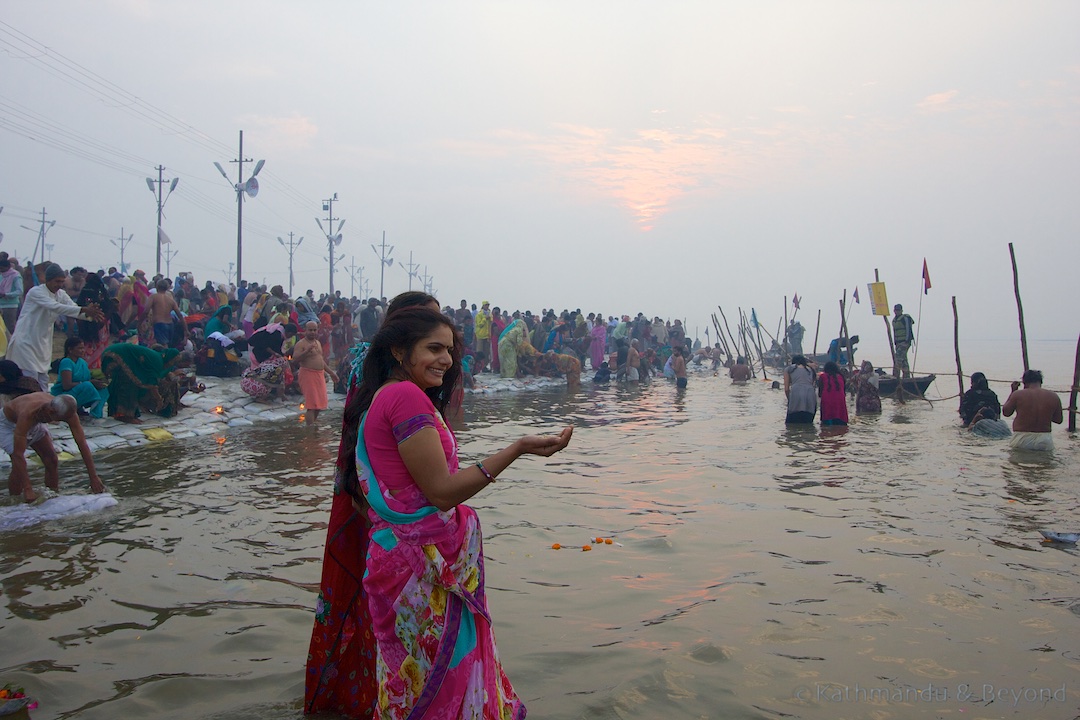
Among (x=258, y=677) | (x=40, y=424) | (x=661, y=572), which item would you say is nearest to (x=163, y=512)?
(x=40, y=424)

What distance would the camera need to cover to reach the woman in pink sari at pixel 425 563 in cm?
226

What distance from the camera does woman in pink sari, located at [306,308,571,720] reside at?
7.41 feet

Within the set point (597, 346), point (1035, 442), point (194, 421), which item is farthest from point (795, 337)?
point (194, 421)

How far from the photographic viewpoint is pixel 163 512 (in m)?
6.82

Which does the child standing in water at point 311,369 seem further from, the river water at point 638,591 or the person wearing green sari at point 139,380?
the river water at point 638,591

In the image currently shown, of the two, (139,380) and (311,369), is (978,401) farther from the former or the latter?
(139,380)

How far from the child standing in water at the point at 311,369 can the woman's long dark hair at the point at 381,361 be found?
9.65 m

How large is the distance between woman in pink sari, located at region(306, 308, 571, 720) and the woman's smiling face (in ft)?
0.28

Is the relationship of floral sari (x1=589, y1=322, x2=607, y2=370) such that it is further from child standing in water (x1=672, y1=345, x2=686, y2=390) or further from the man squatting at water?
the man squatting at water

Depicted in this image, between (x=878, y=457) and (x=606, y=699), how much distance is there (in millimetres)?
8213

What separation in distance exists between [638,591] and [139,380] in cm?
923

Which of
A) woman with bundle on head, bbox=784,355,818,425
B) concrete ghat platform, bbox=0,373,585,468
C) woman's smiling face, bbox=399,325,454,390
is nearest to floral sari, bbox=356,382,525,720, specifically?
woman's smiling face, bbox=399,325,454,390

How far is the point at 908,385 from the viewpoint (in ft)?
65.3

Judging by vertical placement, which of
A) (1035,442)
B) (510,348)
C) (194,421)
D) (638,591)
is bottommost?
(638,591)
